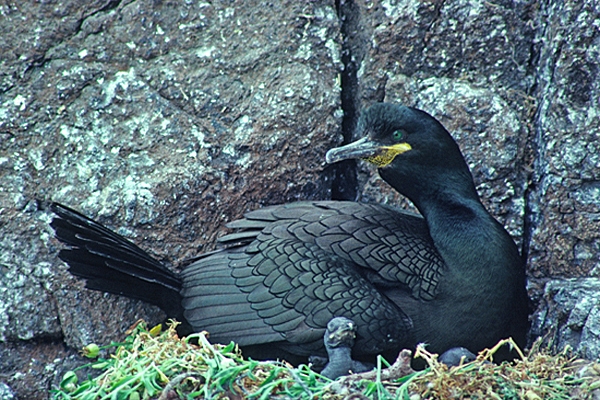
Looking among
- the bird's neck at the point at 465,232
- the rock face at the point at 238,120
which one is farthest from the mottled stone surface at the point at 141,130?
the bird's neck at the point at 465,232

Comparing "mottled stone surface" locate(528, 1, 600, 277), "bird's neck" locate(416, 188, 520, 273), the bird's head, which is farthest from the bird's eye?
"mottled stone surface" locate(528, 1, 600, 277)

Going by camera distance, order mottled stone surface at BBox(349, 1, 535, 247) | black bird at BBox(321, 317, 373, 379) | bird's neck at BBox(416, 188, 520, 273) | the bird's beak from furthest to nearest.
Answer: mottled stone surface at BBox(349, 1, 535, 247) → the bird's beak → bird's neck at BBox(416, 188, 520, 273) → black bird at BBox(321, 317, 373, 379)

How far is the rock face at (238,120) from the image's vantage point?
132 inches

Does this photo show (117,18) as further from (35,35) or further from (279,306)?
(279,306)

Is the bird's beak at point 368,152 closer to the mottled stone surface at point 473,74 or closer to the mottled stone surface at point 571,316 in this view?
the mottled stone surface at point 473,74

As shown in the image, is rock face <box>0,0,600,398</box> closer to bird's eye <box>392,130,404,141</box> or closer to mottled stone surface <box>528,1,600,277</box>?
mottled stone surface <box>528,1,600,277</box>

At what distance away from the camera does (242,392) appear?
2551 mm

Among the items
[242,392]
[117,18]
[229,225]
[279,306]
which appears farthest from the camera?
[117,18]

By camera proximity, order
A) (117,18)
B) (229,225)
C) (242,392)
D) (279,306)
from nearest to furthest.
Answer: (242,392) < (279,306) < (229,225) < (117,18)

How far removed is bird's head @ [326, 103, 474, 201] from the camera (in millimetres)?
3268

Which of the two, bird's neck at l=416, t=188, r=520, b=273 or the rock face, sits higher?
the rock face

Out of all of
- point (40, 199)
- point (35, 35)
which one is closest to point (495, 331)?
point (40, 199)

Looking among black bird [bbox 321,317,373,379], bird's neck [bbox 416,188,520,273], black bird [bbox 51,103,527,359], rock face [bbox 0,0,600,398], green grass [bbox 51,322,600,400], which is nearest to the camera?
Result: green grass [bbox 51,322,600,400]

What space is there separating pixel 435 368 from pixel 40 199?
1.76 m
